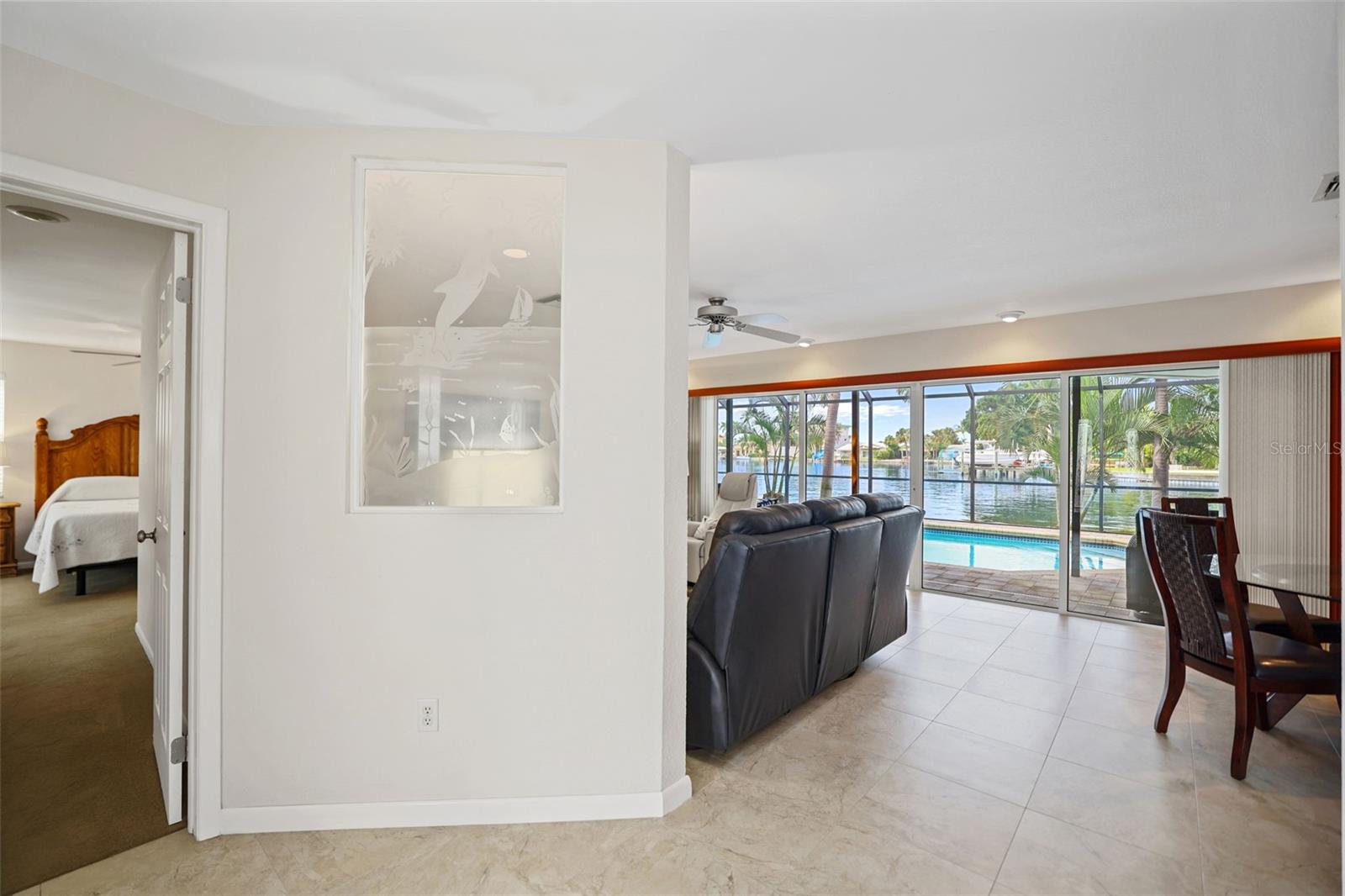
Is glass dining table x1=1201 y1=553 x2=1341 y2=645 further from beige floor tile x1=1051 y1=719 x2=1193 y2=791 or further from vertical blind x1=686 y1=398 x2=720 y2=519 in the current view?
vertical blind x1=686 y1=398 x2=720 y2=519

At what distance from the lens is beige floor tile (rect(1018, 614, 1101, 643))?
4.22 metres

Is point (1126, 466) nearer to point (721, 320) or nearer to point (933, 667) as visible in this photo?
point (933, 667)

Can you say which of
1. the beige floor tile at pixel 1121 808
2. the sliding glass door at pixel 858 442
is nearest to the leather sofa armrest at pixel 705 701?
the beige floor tile at pixel 1121 808

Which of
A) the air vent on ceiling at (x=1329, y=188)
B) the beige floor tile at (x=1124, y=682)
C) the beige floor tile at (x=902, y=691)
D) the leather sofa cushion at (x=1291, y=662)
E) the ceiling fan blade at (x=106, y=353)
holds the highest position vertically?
the air vent on ceiling at (x=1329, y=188)

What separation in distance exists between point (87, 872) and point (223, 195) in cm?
212

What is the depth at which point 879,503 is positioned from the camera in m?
3.48

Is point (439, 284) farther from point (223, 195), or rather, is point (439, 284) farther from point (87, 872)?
point (87, 872)

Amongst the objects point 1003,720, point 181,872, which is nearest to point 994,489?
point 1003,720

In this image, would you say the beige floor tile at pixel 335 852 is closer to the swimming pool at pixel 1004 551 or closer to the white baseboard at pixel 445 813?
the white baseboard at pixel 445 813

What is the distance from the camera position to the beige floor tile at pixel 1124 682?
3170 mm

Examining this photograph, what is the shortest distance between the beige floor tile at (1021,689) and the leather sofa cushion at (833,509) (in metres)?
1.12

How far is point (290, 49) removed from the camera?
5.39ft

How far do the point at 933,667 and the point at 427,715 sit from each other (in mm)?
2830

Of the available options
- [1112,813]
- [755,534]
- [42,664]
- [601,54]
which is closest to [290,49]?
[601,54]
